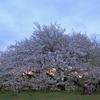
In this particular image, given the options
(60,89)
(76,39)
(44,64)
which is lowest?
(60,89)

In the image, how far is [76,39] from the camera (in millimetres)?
23625

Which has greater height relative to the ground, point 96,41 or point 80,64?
point 96,41

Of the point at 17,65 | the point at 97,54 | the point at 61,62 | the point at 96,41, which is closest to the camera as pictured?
the point at 61,62

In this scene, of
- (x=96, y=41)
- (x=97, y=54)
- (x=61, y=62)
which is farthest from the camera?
(x=96, y=41)

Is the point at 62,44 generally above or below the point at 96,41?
below

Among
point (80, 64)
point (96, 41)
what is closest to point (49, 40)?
point (80, 64)

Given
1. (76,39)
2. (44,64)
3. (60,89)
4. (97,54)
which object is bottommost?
(60,89)

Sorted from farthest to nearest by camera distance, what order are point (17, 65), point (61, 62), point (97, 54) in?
1. point (97, 54)
2. point (17, 65)
3. point (61, 62)

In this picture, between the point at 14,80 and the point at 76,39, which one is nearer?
the point at 14,80

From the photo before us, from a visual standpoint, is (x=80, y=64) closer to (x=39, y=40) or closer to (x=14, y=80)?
(x=39, y=40)

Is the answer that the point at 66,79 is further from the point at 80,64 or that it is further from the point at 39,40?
the point at 39,40

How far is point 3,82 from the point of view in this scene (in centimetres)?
2212

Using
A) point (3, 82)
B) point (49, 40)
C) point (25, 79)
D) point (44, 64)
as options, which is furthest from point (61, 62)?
point (3, 82)

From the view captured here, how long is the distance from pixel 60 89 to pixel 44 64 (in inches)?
180
